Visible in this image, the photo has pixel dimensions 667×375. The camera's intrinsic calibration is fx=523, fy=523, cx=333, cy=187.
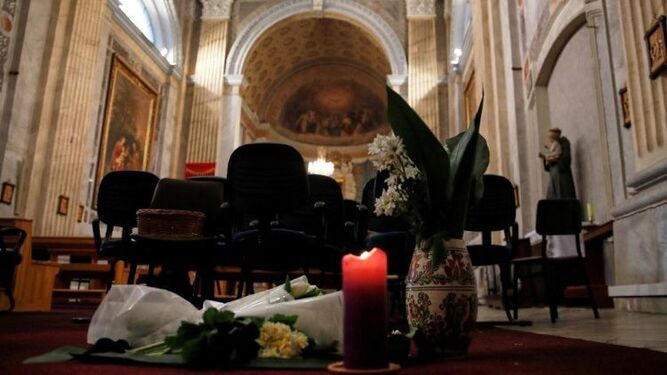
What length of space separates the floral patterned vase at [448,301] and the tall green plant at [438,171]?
0.04 meters

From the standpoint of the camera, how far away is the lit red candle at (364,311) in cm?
88

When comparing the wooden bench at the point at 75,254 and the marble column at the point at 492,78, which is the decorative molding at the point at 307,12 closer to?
the marble column at the point at 492,78

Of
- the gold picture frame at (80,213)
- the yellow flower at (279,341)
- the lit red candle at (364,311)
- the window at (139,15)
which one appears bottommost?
the yellow flower at (279,341)

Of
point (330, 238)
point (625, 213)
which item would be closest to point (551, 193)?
point (625, 213)

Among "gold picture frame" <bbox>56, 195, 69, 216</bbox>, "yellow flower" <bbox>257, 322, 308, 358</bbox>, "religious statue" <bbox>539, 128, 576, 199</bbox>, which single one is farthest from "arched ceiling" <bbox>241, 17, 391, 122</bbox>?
"yellow flower" <bbox>257, 322, 308, 358</bbox>

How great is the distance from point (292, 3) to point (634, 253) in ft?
41.9

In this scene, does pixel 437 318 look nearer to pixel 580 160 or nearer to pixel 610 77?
pixel 610 77

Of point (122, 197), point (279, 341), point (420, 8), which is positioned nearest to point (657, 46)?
point (279, 341)

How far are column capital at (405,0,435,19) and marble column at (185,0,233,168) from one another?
5056mm

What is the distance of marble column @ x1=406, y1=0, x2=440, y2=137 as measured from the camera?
1361 cm

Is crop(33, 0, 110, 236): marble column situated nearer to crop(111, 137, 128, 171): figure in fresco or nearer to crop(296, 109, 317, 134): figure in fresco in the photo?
crop(111, 137, 128, 171): figure in fresco

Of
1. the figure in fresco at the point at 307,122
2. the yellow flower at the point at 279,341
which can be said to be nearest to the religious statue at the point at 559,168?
the yellow flower at the point at 279,341

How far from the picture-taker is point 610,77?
4848mm

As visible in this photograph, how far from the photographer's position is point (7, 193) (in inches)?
295
